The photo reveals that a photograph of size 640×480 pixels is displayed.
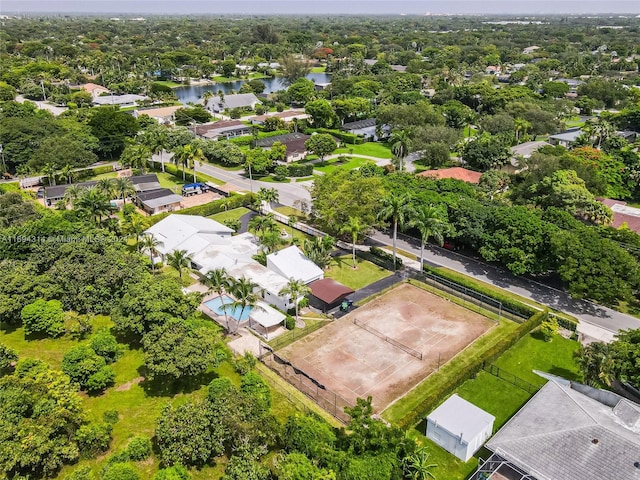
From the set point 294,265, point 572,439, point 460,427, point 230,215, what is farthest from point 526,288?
point 230,215

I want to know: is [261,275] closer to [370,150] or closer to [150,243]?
[150,243]

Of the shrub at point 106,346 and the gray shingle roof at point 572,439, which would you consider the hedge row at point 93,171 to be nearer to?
the shrub at point 106,346

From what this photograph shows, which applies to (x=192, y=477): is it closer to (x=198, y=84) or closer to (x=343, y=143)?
(x=343, y=143)

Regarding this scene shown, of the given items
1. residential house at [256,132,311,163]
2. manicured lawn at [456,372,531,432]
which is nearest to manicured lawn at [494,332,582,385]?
manicured lawn at [456,372,531,432]

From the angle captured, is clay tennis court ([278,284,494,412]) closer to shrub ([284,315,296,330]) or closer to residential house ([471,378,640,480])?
shrub ([284,315,296,330])

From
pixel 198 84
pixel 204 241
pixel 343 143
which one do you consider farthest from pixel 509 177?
pixel 198 84

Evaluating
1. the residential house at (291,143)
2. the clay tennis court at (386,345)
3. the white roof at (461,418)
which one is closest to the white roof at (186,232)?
the clay tennis court at (386,345)
